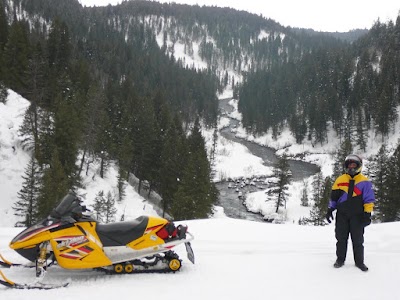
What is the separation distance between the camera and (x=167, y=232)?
19.8 ft

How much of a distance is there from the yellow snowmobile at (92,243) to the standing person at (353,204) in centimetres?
269

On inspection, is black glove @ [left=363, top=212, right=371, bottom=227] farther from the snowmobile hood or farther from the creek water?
the creek water

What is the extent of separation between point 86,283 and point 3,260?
1.58 meters

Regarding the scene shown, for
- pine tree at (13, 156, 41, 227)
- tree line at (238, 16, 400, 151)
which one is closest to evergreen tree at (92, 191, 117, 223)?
pine tree at (13, 156, 41, 227)

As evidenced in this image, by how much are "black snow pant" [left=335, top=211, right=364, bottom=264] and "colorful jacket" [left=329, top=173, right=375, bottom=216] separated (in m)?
0.13

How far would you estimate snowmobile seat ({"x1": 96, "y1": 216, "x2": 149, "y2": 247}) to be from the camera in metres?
5.66

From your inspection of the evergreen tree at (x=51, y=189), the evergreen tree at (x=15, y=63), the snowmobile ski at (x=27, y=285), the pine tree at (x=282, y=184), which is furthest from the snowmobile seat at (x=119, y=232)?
the evergreen tree at (x=15, y=63)

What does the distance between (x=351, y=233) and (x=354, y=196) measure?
0.69 meters

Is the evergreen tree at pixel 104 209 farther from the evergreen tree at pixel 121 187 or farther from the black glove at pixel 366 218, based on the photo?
the black glove at pixel 366 218

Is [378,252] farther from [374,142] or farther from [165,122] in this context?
[374,142]

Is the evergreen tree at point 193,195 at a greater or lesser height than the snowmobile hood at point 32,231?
lesser

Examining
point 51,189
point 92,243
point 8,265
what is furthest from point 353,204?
point 51,189

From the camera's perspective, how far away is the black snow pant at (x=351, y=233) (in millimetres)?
5895

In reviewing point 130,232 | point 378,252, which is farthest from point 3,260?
point 378,252
